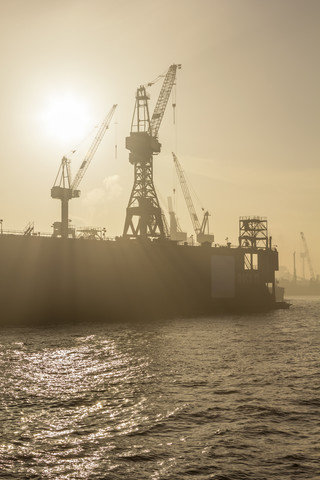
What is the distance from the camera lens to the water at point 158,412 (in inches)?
744

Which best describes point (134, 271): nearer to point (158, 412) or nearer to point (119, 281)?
point (119, 281)

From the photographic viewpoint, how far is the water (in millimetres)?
18891

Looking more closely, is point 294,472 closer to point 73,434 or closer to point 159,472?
point 159,472

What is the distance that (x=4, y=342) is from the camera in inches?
2032

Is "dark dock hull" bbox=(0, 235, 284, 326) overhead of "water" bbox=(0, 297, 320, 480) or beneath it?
overhead

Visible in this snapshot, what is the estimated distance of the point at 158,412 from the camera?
25844 mm

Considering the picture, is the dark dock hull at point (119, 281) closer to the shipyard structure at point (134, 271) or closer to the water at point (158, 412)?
the shipyard structure at point (134, 271)

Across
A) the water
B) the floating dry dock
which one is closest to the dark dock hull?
the floating dry dock

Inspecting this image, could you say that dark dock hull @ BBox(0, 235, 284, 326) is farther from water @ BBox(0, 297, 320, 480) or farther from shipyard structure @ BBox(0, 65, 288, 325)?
water @ BBox(0, 297, 320, 480)

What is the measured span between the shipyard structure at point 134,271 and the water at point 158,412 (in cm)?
3219

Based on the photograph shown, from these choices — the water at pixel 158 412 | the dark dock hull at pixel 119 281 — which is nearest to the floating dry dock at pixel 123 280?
the dark dock hull at pixel 119 281

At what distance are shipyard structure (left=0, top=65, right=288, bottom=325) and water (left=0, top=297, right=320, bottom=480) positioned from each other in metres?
32.2

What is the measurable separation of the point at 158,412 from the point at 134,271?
241ft

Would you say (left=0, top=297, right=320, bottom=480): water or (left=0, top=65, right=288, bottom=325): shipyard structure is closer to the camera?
(left=0, top=297, right=320, bottom=480): water
